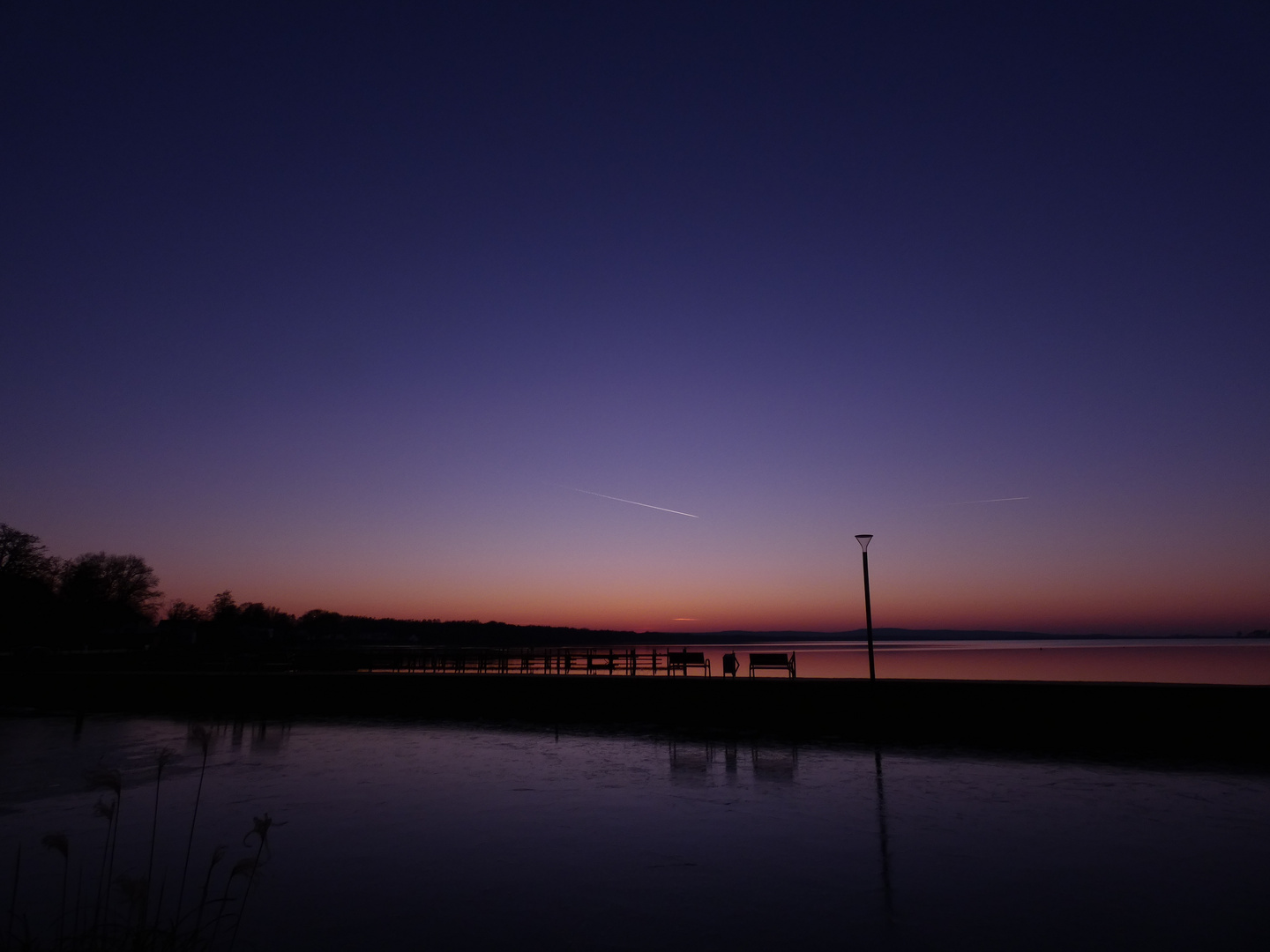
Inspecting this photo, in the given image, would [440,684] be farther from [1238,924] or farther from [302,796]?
[1238,924]

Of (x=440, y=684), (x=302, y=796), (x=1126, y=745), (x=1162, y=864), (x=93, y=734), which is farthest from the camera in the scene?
(x=440, y=684)

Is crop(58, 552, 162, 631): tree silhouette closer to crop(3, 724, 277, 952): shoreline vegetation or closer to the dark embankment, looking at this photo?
the dark embankment

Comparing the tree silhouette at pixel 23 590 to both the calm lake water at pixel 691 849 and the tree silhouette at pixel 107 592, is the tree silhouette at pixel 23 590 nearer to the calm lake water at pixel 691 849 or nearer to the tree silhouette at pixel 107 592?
the tree silhouette at pixel 107 592

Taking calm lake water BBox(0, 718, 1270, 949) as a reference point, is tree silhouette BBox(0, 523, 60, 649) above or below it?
above

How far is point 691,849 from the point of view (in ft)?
34.8

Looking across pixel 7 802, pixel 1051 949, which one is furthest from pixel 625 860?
pixel 7 802

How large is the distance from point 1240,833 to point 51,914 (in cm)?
1566

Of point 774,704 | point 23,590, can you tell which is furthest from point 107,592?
point 774,704

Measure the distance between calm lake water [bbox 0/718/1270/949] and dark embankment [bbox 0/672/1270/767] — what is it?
3.68 metres

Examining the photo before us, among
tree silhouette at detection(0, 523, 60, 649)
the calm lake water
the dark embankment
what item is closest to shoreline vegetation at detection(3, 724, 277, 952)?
the calm lake water

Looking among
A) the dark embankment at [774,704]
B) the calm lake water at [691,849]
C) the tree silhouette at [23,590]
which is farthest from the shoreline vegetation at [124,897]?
the tree silhouette at [23,590]

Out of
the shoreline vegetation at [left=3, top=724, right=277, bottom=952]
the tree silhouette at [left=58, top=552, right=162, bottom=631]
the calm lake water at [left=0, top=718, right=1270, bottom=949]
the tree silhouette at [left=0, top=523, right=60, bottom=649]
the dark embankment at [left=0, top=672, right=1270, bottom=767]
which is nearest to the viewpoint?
the shoreline vegetation at [left=3, top=724, right=277, bottom=952]

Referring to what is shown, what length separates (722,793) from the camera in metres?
14.3

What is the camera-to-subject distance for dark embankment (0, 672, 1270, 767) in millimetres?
19312
